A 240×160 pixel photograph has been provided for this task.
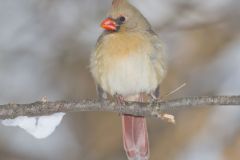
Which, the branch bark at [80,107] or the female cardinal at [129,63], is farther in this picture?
the female cardinal at [129,63]

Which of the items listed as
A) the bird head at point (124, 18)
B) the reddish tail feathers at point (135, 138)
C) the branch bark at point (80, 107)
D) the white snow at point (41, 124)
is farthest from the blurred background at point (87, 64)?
the branch bark at point (80, 107)

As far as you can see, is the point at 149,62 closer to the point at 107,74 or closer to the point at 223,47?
the point at 107,74

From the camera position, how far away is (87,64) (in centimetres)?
536

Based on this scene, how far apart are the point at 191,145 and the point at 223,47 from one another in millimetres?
1026

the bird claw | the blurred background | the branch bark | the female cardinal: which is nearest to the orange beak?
the female cardinal

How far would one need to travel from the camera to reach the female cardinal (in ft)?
12.6

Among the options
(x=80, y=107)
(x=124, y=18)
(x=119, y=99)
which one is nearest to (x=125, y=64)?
(x=119, y=99)

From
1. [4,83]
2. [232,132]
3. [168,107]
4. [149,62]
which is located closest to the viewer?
[168,107]

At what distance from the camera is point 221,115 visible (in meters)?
5.17

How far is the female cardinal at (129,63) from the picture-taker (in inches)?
151

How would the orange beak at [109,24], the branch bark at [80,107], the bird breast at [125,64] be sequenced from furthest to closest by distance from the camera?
the orange beak at [109,24] < the bird breast at [125,64] < the branch bark at [80,107]

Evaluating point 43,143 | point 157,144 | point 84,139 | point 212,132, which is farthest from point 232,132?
point 43,143

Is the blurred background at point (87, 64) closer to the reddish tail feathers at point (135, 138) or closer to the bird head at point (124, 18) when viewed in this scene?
the reddish tail feathers at point (135, 138)

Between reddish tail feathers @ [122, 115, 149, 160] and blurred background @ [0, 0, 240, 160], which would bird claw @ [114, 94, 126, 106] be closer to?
reddish tail feathers @ [122, 115, 149, 160]
